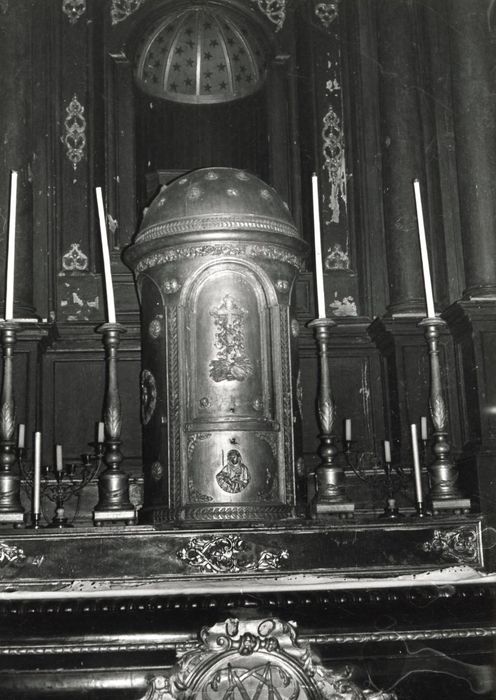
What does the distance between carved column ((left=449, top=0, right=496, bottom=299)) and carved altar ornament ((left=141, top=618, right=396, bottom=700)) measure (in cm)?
298

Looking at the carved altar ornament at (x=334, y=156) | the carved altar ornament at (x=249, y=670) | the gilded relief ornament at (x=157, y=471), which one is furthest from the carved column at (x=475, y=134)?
the carved altar ornament at (x=249, y=670)

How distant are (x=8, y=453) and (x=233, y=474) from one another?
0.77 meters

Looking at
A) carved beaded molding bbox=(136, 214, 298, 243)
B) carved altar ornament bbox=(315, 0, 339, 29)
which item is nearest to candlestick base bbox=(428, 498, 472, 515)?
carved beaded molding bbox=(136, 214, 298, 243)

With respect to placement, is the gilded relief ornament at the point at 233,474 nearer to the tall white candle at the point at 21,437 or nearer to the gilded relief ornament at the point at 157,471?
the gilded relief ornament at the point at 157,471

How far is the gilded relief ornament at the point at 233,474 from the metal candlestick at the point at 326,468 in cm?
28

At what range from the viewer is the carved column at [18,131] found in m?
4.70

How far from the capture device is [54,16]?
5270 millimetres

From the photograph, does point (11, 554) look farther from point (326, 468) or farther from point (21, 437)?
point (21, 437)

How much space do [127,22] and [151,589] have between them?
3.98m

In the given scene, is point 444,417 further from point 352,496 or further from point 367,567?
point 352,496

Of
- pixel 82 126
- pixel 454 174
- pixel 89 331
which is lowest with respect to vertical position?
pixel 89 331

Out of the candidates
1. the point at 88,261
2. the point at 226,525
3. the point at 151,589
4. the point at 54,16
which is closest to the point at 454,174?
the point at 88,261

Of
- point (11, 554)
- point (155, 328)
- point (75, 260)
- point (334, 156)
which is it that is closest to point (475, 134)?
point (334, 156)

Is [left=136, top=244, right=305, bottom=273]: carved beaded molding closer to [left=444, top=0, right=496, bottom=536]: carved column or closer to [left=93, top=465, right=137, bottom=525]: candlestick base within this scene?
[left=93, top=465, right=137, bottom=525]: candlestick base
